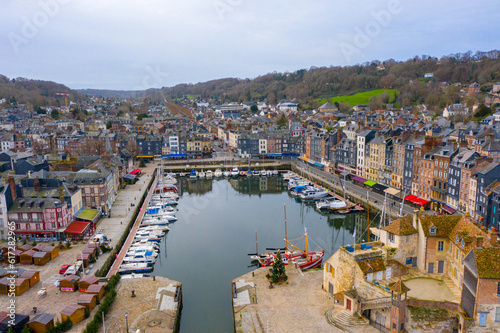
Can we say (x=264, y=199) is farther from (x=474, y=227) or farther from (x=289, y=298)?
(x=474, y=227)

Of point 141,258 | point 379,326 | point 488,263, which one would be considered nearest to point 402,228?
point 488,263

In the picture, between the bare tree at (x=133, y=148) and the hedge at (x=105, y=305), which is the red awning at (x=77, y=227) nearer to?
the hedge at (x=105, y=305)

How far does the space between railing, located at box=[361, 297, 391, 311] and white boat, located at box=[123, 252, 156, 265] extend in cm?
1777

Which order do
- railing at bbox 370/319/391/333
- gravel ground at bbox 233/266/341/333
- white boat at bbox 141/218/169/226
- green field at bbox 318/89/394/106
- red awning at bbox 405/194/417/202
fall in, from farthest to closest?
green field at bbox 318/89/394/106 → red awning at bbox 405/194/417/202 → white boat at bbox 141/218/169/226 → gravel ground at bbox 233/266/341/333 → railing at bbox 370/319/391/333

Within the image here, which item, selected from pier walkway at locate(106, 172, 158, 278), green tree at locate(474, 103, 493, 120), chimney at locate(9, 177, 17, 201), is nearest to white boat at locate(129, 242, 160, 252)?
pier walkway at locate(106, 172, 158, 278)

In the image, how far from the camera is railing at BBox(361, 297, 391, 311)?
18797mm

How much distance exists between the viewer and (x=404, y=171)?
4612 cm

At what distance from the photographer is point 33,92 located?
154m

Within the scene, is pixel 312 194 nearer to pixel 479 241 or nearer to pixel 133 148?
pixel 479 241

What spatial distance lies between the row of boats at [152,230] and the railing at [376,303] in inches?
665

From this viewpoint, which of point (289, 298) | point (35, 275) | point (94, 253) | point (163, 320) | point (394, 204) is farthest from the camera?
point (394, 204)

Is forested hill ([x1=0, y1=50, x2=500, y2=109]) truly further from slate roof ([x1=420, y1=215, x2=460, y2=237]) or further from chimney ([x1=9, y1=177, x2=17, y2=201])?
chimney ([x1=9, y1=177, x2=17, y2=201])

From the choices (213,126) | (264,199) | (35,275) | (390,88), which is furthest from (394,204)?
(390,88)

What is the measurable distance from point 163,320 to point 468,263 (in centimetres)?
1589
